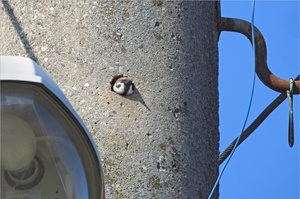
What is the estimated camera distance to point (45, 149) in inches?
54.8

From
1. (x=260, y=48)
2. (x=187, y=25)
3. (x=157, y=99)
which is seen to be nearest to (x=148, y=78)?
(x=157, y=99)

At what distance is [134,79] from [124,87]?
0.04m

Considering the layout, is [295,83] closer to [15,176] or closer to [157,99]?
[157,99]

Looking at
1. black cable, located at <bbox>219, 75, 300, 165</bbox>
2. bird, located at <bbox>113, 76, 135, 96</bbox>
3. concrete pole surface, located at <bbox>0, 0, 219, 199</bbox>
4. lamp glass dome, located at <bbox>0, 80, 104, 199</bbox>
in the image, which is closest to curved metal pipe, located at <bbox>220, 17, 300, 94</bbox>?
black cable, located at <bbox>219, 75, 300, 165</bbox>

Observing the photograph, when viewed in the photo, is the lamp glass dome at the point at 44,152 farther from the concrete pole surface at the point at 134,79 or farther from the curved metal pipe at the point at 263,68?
the curved metal pipe at the point at 263,68

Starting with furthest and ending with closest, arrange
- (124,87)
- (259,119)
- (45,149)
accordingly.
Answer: (259,119) → (124,87) → (45,149)

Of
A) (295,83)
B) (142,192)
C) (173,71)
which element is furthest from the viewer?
(295,83)

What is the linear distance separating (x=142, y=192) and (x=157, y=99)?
21 cm

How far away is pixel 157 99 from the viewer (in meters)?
2.12

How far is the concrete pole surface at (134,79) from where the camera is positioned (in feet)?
6.77

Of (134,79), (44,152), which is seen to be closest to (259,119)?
(134,79)

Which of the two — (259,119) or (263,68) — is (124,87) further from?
(259,119)

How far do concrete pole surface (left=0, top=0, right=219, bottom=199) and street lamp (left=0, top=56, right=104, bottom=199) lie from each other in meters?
0.63

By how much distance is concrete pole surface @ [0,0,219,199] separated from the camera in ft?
6.77
